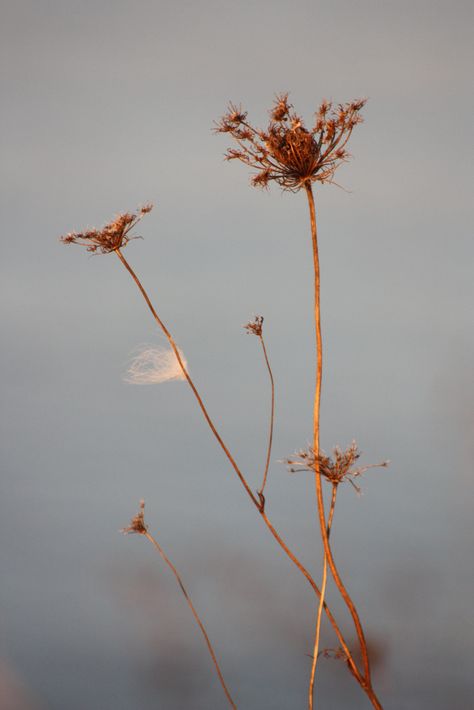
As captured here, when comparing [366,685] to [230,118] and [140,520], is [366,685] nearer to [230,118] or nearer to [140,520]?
[140,520]

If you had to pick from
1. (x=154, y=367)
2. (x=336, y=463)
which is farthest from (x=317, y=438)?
(x=154, y=367)

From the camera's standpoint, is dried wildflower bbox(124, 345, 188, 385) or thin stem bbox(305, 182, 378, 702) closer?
thin stem bbox(305, 182, 378, 702)

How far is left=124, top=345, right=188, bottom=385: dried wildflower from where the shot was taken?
15.3 ft

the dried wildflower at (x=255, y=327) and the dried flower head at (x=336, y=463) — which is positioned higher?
the dried wildflower at (x=255, y=327)

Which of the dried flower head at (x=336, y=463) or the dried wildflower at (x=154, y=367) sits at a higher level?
the dried wildflower at (x=154, y=367)

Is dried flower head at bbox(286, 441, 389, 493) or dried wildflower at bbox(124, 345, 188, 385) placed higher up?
dried wildflower at bbox(124, 345, 188, 385)

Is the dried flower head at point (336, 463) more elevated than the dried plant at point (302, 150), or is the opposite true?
the dried plant at point (302, 150)

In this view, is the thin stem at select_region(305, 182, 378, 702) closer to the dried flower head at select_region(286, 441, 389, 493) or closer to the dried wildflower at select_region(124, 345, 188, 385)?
the dried flower head at select_region(286, 441, 389, 493)

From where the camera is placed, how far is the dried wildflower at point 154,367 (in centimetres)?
466

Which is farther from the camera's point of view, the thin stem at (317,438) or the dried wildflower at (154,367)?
the dried wildflower at (154,367)

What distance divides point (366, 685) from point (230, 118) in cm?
271

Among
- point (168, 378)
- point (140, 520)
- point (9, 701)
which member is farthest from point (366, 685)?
point (9, 701)

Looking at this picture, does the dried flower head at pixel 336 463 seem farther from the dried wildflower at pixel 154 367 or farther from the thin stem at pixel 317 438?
the dried wildflower at pixel 154 367

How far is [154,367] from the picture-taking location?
475 cm
